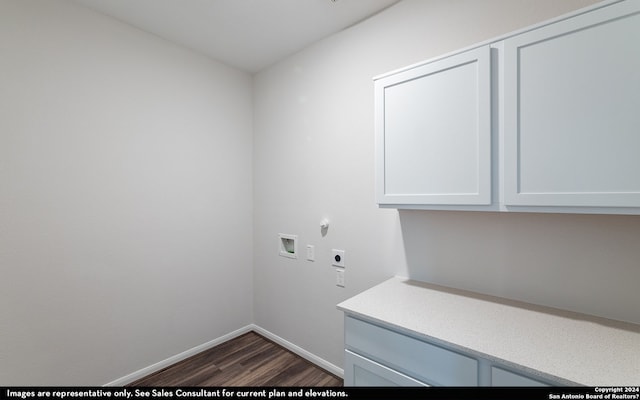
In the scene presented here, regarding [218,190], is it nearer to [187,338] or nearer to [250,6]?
[187,338]

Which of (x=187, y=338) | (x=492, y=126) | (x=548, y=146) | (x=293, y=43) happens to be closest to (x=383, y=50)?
(x=293, y=43)

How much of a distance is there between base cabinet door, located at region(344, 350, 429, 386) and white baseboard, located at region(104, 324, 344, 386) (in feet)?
2.63

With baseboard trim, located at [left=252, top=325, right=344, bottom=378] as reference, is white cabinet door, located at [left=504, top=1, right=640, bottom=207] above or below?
above

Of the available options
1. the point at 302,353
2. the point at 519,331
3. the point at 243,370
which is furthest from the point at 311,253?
the point at 519,331

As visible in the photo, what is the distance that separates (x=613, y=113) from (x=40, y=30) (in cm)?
304

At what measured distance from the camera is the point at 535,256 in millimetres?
1380

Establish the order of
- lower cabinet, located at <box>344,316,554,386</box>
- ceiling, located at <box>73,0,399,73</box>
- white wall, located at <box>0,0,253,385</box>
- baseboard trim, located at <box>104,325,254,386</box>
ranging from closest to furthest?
lower cabinet, located at <box>344,316,554,386</box>
white wall, located at <box>0,0,253,385</box>
ceiling, located at <box>73,0,399,73</box>
baseboard trim, located at <box>104,325,254,386</box>

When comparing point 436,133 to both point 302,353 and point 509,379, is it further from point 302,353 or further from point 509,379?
point 302,353

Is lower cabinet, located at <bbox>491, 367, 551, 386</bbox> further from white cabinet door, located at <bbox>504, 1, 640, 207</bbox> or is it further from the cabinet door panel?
white cabinet door, located at <bbox>504, 1, 640, 207</bbox>

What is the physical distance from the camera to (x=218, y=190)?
2.66 metres

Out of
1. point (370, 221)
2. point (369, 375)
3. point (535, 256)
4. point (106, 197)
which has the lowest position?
point (369, 375)

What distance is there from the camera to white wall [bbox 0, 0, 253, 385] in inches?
65.2

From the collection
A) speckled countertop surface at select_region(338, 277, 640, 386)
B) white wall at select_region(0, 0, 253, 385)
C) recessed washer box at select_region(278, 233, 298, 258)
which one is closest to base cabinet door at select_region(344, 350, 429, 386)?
speckled countertop surface at select_region(338, 277, 640, 386)

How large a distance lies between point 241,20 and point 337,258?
196 centimetres
